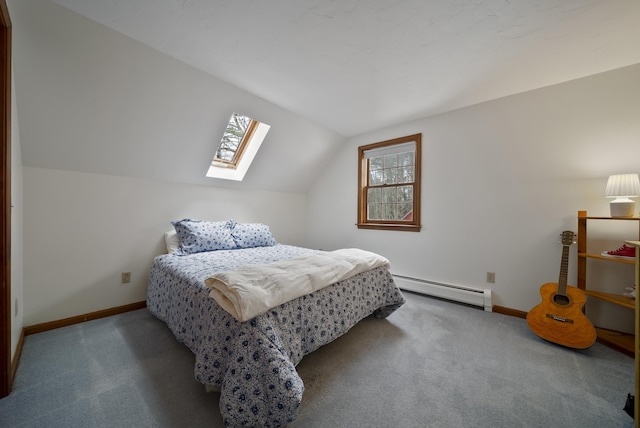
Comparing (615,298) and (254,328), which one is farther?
(615,298)

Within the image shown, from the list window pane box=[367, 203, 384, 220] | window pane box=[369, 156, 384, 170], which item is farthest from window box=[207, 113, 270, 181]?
window pane box=[367, 203, 384, 220]

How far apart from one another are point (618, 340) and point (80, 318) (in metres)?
4.52

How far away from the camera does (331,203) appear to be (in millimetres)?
4023

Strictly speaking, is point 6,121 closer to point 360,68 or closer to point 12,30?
point 12,30

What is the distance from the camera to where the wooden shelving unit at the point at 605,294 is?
5.73ft

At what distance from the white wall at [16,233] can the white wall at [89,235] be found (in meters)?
0.11

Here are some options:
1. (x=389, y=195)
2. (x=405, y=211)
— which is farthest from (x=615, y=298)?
(x=389, y=195)

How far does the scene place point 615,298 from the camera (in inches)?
71.6

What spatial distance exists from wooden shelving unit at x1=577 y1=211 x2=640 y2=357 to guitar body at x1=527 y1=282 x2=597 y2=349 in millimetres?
167

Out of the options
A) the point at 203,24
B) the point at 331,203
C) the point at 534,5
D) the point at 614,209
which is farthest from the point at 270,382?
the point at 331,203

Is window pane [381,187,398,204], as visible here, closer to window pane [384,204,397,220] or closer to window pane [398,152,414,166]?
window pane [384,204,397,220]

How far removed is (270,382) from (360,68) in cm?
227

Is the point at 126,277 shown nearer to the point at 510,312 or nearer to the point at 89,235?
the point at 89,235

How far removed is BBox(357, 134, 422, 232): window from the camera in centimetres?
312
